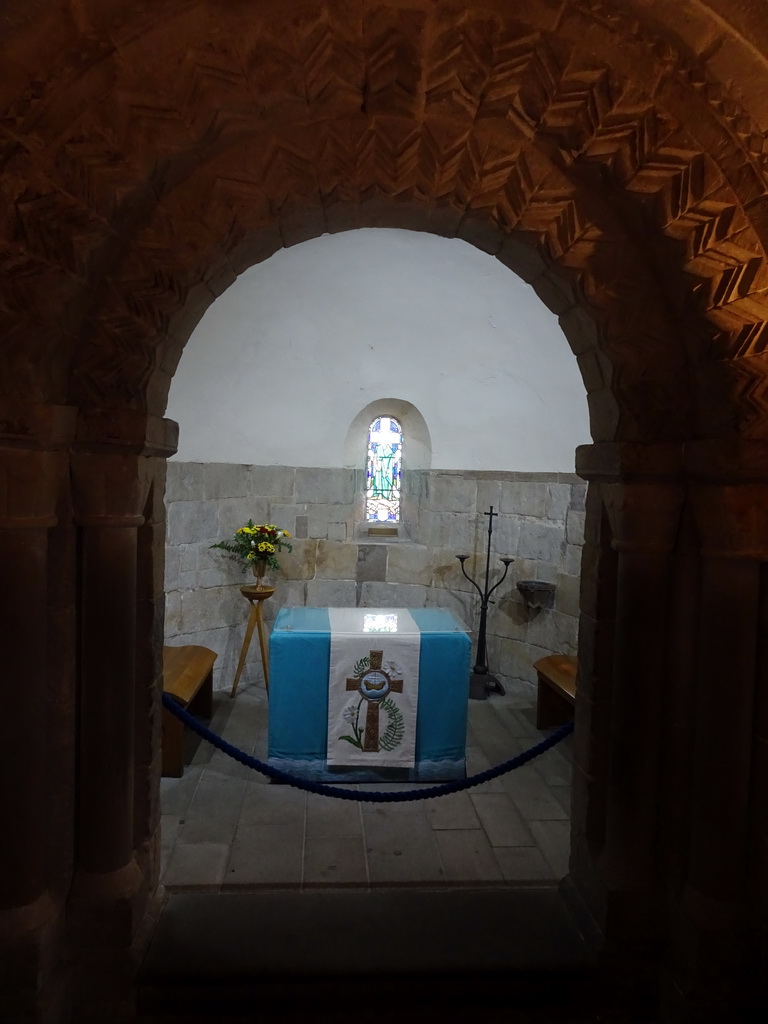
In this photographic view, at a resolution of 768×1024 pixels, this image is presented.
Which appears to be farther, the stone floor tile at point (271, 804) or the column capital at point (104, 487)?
the stone floor tile at point (271, 804)

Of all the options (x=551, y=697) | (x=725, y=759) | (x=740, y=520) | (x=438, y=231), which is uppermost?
(x=438, y=231)

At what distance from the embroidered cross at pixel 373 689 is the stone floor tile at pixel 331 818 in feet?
1.25

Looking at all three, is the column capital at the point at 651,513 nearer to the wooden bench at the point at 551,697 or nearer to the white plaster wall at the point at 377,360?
the wooden bench at the point at 551,697

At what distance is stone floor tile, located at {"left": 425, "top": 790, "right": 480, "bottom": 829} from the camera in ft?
12.0

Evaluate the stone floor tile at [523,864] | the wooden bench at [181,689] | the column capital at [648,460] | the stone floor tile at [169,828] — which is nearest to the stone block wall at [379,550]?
the wooden bench at [181,689]

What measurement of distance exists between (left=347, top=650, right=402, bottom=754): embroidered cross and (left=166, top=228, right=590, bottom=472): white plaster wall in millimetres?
2661

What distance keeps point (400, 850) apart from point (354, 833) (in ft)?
0.92

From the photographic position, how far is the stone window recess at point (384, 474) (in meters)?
6.61

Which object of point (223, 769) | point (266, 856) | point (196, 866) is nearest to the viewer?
point (196, 866)

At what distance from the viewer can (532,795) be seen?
4004mm

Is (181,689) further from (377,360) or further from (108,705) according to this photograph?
(377,360)

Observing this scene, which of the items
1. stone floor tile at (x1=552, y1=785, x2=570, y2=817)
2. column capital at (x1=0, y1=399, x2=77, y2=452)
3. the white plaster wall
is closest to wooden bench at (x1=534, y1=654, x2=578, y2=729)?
stone floor tile at (x1=552, y1=785, x2=570, y2=817)

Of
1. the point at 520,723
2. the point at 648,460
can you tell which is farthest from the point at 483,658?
the point at 648,460

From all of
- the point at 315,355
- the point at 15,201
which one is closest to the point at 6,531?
the point at 15,201
